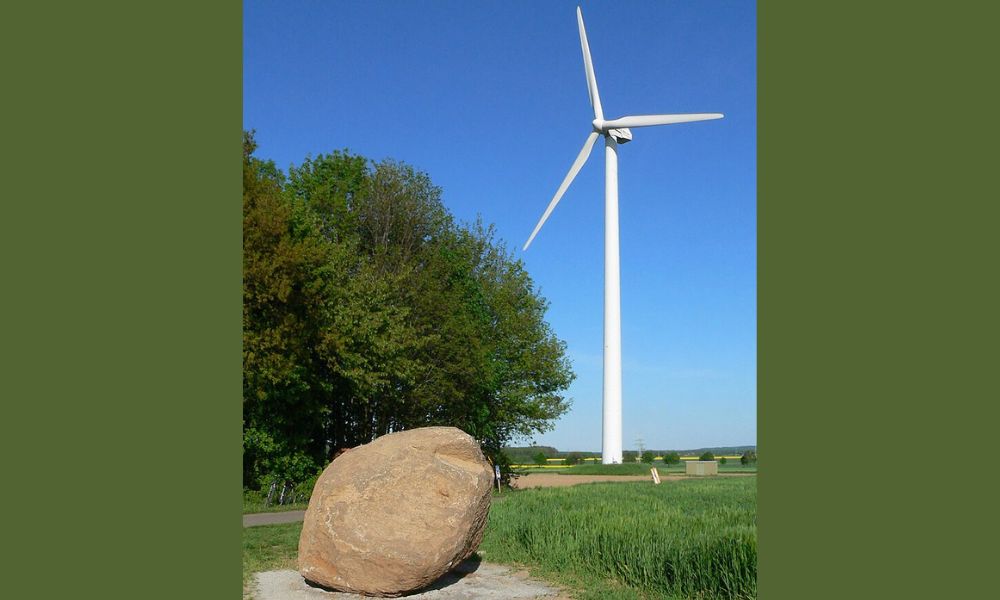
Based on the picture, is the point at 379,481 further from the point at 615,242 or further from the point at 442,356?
the point at 615,242

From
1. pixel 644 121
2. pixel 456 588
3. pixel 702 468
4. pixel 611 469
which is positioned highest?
pixel 644 121

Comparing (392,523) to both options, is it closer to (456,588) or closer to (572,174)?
(456,588)

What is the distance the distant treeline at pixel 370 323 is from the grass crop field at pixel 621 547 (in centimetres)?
891

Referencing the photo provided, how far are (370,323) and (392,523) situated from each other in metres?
19.8

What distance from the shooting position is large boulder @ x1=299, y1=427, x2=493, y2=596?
12383mm

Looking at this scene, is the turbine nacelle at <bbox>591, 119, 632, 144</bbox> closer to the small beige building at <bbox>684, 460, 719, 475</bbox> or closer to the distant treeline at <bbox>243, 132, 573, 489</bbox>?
the distant treeline at <bbox>243, 132, 573, 489</bbox>

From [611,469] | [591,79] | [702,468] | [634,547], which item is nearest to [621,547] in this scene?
[634,547]

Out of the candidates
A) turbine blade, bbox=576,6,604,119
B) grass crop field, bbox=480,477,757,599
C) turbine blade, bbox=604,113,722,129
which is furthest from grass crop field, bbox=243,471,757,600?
turbine blade, bbox=576,6,604,119

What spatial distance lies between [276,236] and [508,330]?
20512mm

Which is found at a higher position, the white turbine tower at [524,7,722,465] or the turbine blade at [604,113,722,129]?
the turbine blade at [604,113,722,129]

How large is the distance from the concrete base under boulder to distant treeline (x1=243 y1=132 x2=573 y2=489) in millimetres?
12102

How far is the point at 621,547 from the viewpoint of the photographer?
14109mm

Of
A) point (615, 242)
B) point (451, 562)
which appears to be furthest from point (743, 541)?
point (615, 242)

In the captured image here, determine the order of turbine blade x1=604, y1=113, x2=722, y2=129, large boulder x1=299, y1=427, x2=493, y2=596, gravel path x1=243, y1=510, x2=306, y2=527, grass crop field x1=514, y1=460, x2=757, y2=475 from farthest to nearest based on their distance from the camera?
grass crop field x1=514, y1=460, x2=757, y2=475 < turbine blade x1=604, y1=113, x2=722, y2=129 < gravel path x1=243, y1=510, x2=306, y2=527 < large boulder x1=299, y1=427, x2=493, y2=596
